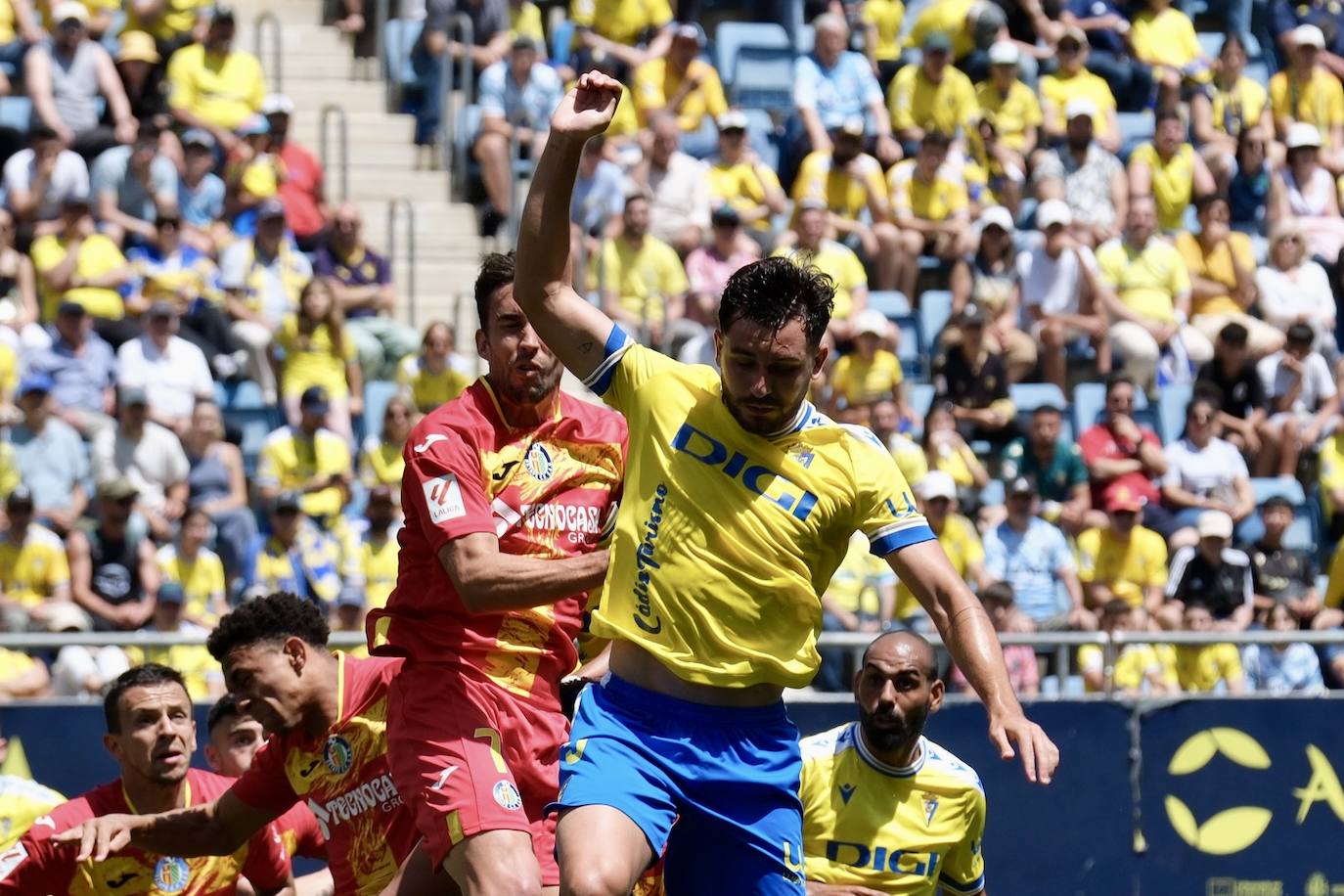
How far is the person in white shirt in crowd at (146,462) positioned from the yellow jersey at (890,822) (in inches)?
225

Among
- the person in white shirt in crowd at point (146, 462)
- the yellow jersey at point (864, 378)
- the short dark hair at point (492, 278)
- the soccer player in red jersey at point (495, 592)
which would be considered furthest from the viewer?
the yellow jersey at point (864, 378)

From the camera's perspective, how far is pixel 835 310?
50.6 feet

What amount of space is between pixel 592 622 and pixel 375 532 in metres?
7.19

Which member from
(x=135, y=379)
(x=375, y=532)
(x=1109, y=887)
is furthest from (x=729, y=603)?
(x=135, y=379)

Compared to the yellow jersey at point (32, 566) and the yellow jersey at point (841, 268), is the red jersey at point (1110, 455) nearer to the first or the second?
the yellow jersey at point (841, 268)

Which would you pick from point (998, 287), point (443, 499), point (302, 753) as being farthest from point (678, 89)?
point (443, 499)

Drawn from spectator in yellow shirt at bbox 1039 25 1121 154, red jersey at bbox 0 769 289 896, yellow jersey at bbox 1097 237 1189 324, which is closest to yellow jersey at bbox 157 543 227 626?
red jersey at bbox 0 769 289 896

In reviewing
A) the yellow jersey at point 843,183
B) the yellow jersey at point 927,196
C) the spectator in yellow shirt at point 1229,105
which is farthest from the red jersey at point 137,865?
the spectator in yellow shirt at point 1229,105

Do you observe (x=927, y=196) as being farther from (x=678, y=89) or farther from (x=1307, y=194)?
(x=1307, y=194)

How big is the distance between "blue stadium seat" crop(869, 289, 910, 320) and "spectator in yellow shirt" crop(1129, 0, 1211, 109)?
→ 403 centimetres

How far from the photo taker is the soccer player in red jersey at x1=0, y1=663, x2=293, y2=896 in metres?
7.66

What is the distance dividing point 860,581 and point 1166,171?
19.0 feet

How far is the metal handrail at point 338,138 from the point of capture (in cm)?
1598

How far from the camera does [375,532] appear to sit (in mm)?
13133
